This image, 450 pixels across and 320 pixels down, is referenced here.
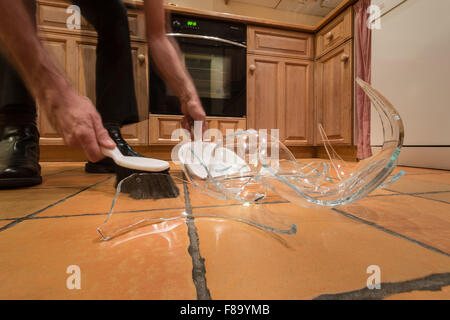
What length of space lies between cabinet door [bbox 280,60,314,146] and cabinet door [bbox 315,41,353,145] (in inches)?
2.3

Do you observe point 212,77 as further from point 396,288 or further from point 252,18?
point 396,288

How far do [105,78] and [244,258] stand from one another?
89 cm

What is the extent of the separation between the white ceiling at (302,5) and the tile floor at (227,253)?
2999mm

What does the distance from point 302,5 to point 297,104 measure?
1701 millimetres

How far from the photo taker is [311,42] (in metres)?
1.84

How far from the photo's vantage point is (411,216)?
12.8 inches

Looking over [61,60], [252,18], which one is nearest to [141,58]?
[61,60]

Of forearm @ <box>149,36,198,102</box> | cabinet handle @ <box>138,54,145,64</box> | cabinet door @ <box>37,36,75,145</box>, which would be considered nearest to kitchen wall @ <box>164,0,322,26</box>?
cabinet handle @ <box>138,54,145,64</box>

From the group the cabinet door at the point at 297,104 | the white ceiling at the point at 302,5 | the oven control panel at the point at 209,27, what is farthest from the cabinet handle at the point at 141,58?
the white ceiling at the point at 302,5

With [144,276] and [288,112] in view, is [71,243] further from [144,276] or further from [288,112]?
[288,112]

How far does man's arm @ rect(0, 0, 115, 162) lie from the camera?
1.05ft
